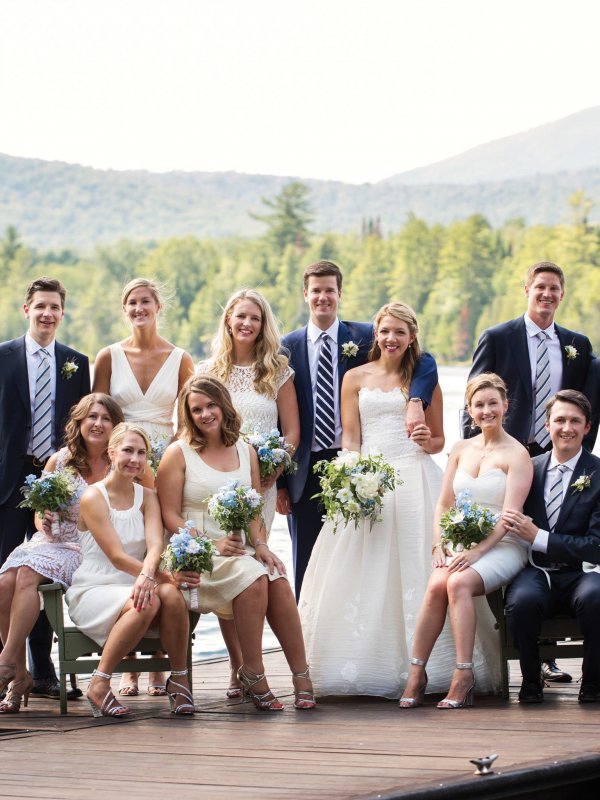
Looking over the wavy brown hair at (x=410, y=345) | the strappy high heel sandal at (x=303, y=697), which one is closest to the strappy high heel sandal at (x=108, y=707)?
the strappy high heel sandal at (x=303, y=697)

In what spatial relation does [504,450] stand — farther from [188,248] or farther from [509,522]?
[188,248]

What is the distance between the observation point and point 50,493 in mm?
5977

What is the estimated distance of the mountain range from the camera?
117250 mm

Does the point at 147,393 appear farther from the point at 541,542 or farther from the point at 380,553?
the point at 541,542

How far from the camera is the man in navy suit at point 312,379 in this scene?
22.0 feet

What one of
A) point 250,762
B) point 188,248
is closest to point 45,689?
point 250,762

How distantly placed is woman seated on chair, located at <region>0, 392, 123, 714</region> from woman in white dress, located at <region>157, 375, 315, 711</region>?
16.3 inches

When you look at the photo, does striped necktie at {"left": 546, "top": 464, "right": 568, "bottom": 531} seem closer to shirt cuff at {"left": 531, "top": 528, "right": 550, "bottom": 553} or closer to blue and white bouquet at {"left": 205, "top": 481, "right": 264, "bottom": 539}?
shirt cuff at {"left": 531, "top": 528, "right": 550, "bottom": 553}

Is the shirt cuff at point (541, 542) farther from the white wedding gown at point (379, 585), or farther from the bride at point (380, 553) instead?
the bride at point (380, 553)

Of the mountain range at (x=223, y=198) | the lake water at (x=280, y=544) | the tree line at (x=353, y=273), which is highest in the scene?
the mountain range at (x=223, y=198)

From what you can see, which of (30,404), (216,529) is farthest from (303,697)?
(30,404)

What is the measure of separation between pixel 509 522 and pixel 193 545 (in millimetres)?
1445

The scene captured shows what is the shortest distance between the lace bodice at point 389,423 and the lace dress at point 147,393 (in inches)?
40.0

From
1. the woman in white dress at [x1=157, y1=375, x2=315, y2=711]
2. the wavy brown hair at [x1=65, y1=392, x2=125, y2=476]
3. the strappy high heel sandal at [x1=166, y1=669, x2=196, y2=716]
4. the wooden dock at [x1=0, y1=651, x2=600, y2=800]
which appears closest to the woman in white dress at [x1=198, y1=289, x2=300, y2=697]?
the woman in white dress at [x1=157, y1=375, x2=315, y2=711]
